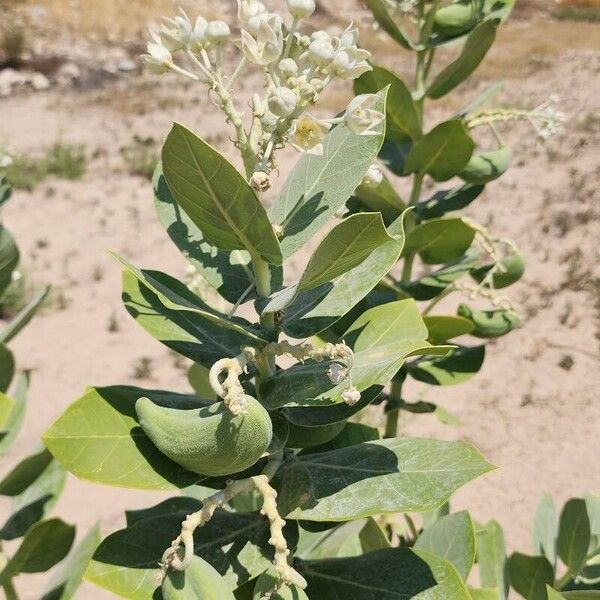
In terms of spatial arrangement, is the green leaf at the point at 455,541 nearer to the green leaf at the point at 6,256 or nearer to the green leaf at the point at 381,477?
the green leaf at the point at 381,477

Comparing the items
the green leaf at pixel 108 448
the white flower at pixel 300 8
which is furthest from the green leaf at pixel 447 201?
the green leaf at pixel 108 448

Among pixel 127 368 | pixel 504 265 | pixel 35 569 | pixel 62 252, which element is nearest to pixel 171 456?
pixel 35 569

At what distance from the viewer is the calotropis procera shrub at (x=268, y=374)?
99 cm

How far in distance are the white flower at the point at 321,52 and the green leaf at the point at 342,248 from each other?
0.27 metres

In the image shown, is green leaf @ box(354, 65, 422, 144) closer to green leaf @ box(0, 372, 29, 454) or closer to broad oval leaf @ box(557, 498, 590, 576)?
broad oval leaf @ box(557, 498, 590, 576)

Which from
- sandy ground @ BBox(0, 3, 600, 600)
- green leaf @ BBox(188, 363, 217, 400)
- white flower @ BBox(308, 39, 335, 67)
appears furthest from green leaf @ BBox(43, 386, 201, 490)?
sandy ground @ BBox(0, 3, 600, 600)

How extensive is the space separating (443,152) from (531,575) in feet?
3.61

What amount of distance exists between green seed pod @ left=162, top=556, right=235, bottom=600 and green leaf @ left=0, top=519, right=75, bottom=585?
3.57ft

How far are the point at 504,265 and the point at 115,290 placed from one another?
6.37m

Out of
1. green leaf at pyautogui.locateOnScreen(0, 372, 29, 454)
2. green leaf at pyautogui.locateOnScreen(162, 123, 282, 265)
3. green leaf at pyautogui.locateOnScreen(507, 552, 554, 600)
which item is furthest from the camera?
green leaf at pyautogui.locateOnScreen(0, 372, 29, 454)

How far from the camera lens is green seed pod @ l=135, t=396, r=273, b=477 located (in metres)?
0.96

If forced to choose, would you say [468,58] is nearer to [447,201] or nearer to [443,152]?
[443,152]

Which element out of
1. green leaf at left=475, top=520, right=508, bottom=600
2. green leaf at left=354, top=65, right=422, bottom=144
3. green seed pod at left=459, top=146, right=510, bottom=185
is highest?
green leaf at left=354, top=65, right=422, bottom=144

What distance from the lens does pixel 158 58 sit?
1175 millimetres
